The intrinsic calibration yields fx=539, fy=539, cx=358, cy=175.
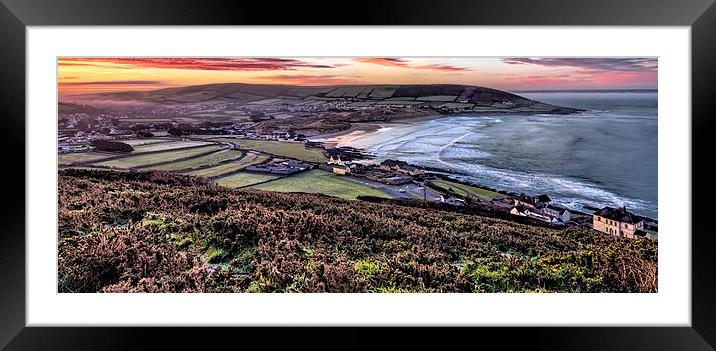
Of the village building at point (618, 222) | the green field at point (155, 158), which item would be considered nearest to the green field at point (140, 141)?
the green field at point (155, 158)

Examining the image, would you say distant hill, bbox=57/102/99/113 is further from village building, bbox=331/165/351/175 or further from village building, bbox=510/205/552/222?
village building, bbox=510/205/552/222

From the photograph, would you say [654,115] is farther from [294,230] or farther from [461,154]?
[294,230]

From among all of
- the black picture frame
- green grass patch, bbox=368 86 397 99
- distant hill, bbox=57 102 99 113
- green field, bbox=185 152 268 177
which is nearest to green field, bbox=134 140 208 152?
green field, bbox=185 152 268 177

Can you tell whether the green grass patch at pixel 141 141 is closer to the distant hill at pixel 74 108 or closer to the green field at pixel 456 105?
the distant hill at pixel 74 108
